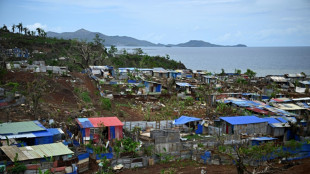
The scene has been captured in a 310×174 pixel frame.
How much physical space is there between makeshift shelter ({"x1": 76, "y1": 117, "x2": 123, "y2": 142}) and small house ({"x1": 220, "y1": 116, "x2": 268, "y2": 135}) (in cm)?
641

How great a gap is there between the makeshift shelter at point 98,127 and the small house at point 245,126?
6407mm

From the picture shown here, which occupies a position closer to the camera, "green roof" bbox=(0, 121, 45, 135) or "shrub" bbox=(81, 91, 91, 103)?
"green roof" bbox=(0, 121, 45, 135)

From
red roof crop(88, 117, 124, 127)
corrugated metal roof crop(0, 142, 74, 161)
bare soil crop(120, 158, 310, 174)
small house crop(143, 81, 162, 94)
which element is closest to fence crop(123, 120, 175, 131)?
red roof crop(88, 117, 124, 127)

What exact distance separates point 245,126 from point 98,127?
8552 millimetres

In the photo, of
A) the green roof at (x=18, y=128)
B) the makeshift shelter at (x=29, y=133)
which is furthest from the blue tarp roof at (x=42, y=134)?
the green roof at (x=18, y=128)

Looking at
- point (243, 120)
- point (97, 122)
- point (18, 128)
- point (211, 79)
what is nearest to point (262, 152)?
point (243, 120)

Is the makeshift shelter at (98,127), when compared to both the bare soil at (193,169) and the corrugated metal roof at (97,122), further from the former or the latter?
the bare soil at (193,169)

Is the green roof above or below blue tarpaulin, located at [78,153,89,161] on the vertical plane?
above

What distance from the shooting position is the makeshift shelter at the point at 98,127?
14797mm

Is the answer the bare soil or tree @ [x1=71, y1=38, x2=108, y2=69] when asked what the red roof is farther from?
tree @ [x1=71, y1=38, x2=108, y2=69]

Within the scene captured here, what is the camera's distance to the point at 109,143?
1459 centimetres

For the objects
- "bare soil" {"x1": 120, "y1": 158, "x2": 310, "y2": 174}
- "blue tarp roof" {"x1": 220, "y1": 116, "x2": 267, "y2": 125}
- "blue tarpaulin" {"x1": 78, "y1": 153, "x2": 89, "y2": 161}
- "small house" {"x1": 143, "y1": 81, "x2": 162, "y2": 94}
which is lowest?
"bare soil" {"x1": 120, "y1": 158, "x2": 310, "y2": 174}

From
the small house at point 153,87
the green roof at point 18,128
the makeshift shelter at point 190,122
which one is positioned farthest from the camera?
the small house at point 153,87

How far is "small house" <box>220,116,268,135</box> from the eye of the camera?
54.9 ft
